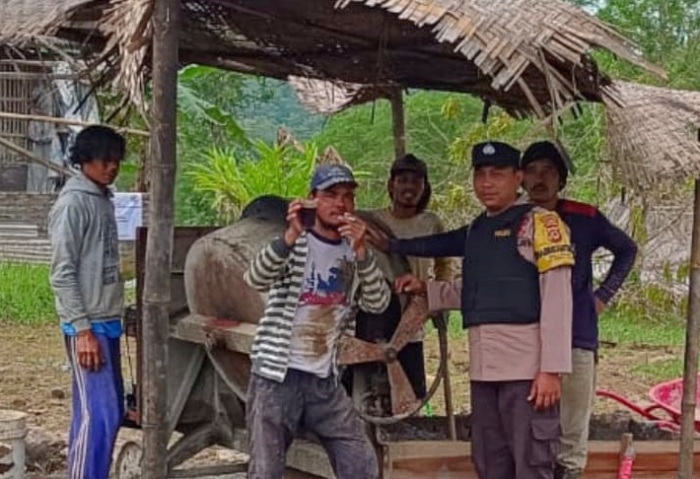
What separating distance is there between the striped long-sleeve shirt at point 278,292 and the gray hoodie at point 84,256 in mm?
1007

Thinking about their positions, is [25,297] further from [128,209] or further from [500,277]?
[500,277]

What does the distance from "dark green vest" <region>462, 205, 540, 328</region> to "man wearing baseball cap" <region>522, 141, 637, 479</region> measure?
1.35 feet

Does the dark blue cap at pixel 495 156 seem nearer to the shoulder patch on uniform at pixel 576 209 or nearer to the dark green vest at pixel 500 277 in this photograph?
the dark green vest at pixel 500 277

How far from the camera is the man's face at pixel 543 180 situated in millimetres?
5199

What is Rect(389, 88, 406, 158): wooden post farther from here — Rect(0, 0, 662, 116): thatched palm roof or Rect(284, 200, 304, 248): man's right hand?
Rect(284, 200, 304, 248): man's right hand

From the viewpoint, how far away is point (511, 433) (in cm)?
478

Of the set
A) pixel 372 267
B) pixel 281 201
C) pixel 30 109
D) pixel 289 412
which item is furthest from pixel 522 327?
pixel 30 109

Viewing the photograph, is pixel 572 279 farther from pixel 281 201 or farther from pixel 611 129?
pixel 281 201

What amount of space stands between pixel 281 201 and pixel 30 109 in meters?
11.6

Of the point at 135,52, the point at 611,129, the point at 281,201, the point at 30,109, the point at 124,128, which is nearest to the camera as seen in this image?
the point at 135,52

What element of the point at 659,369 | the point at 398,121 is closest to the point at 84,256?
the point at 398,121

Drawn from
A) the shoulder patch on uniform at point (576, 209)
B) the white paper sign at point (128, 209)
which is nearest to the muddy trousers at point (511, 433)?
the shoulder patch on uniform at point (576, 209)

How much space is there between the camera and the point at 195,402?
227 inches

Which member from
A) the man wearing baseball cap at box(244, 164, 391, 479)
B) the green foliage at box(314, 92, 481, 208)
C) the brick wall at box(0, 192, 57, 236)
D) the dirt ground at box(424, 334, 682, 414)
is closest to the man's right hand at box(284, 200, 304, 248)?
the man wearing baseball cap at box(244, 164, 391, 479)
